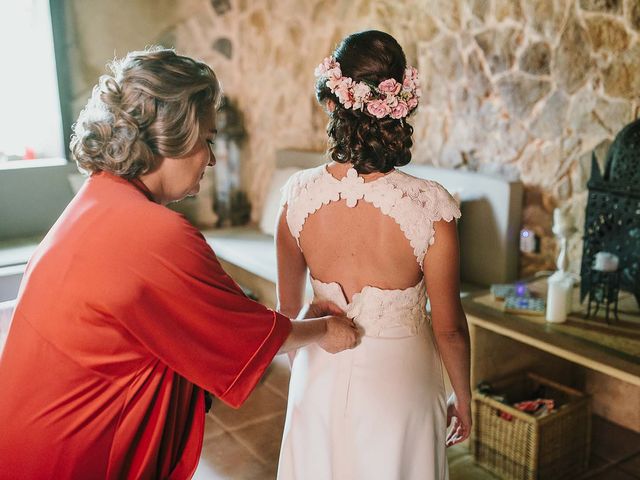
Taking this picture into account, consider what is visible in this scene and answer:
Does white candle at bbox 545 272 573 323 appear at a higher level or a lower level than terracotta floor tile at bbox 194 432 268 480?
higher

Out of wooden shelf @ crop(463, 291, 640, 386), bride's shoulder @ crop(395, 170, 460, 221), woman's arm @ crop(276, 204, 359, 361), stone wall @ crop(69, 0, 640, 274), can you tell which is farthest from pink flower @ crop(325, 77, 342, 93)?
stone wall @ crop(69, 0, 640, 274)

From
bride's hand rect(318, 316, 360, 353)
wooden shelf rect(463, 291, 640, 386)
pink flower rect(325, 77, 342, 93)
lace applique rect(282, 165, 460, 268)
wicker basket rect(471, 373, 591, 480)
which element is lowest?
wicker basket rect(471, 373, 591, 480)

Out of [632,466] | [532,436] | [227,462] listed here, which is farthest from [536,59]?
[227,462]

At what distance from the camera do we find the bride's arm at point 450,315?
5.10 ft

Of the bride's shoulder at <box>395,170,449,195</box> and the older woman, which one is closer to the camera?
the older woman

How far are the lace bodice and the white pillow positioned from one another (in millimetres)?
2845

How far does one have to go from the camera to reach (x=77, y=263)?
3.94ft

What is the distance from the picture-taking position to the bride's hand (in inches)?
61.1

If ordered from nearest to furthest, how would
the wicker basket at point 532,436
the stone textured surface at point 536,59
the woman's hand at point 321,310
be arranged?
1. the woman's hand at point 321,310
2. the wicker basket at point 532,436
3. the stone textured surface at point 536,59

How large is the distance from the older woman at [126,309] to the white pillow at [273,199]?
10.5ft

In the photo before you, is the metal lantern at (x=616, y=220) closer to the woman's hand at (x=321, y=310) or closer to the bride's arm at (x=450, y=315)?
the bride's arm at (x=450, y=315)

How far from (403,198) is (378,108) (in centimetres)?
21

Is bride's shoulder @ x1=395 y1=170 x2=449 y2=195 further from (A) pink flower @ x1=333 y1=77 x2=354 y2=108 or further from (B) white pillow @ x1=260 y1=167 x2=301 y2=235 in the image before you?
(B) white pillow @ x1=260 y1=167 x2=301 y2=235

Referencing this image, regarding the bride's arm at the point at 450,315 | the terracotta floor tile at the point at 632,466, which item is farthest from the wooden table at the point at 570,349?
the bride's arm at the point at 450,315
